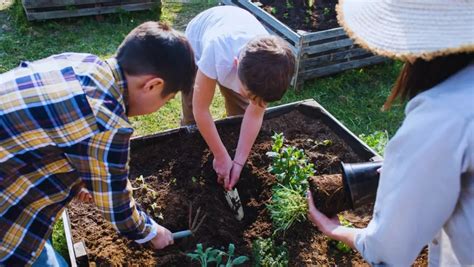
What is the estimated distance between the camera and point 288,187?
2.73m

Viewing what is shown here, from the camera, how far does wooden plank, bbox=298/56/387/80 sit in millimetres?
4605

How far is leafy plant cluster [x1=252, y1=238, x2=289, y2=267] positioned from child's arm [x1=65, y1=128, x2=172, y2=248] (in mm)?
743

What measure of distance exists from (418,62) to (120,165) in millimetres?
1080

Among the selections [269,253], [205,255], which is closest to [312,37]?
→ [269,253]

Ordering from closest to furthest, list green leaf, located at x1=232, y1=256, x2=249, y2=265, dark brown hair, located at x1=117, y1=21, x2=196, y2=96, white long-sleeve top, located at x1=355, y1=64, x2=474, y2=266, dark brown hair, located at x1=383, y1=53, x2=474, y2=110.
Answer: white long-sleeve top, located at x1=355, y1=64, x2=474, y2=266
dark brown hair, located at x1=383, y1=53, x2=474, y2=110
dark brown hair, located at x1=117, y1=21, x2=196, y2=96
green leaf, located at x1=232, y1=256, x2=249, y2=265

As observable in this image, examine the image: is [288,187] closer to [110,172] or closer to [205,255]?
[205,255]

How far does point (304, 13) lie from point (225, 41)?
2.86 meters

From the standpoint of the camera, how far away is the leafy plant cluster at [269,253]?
240 centimetres

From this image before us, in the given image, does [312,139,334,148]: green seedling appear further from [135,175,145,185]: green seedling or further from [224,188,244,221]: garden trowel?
[135,175,145,185]: green seedling

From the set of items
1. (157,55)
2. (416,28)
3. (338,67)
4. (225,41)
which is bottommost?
(338,67)

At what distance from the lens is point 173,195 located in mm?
2766

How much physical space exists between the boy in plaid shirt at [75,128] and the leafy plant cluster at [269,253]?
2.22 feet

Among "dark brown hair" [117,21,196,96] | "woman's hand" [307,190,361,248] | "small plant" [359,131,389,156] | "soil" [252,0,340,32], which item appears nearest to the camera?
"dark brown hair" [117,21,196,96]

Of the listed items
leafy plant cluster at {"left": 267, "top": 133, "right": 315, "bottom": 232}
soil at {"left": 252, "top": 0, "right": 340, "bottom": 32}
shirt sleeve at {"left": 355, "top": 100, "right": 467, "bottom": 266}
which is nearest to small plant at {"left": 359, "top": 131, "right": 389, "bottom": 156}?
leafy plant cluster at {"left": 267, "top": 133, "right": 315, "bottom": 232}
